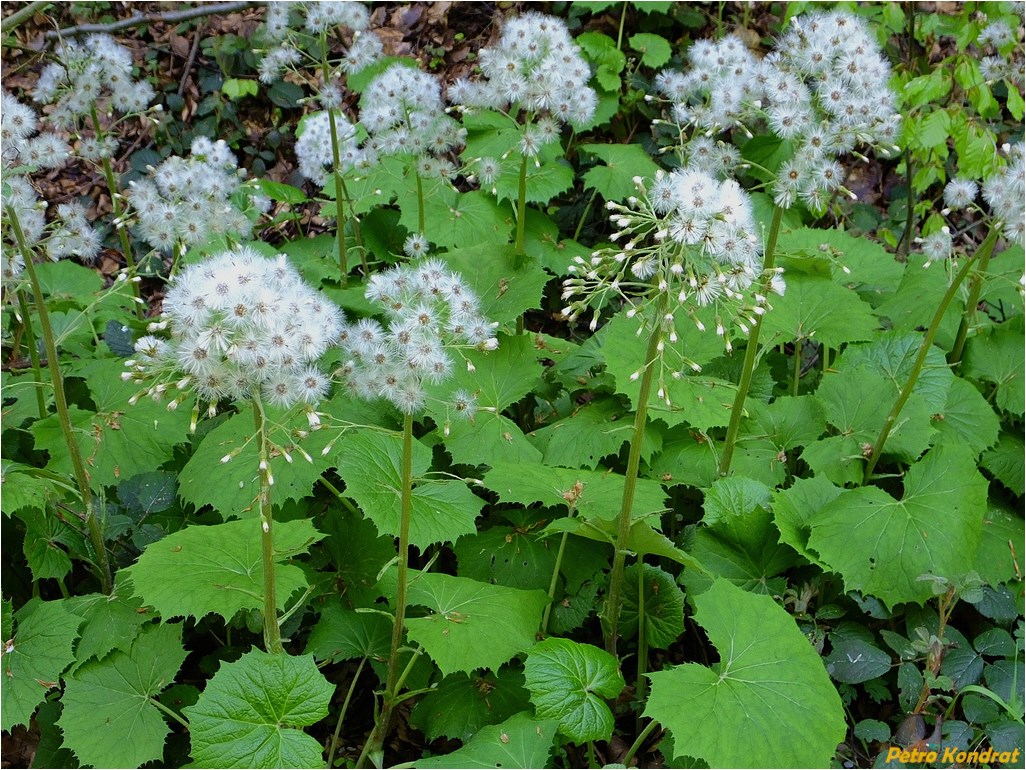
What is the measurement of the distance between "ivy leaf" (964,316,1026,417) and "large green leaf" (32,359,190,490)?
146 inches

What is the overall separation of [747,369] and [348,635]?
6.00 feet

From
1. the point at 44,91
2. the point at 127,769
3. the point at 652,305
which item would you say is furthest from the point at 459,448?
the point at 44,91

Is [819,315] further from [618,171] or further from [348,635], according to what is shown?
[348,635]

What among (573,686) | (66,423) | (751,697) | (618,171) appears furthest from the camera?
(618,171)

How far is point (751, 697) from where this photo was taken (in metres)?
2.47

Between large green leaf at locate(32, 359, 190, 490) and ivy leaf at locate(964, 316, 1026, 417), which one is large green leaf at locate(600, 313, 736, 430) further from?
large green leaf at locate(32, 359, 190, 490)

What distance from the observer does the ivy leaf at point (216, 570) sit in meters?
2.60

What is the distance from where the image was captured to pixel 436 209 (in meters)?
4.83

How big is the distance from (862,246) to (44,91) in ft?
14.6

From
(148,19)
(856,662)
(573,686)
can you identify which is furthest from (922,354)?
(148,19)

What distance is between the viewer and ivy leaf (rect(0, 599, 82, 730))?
2.82 m

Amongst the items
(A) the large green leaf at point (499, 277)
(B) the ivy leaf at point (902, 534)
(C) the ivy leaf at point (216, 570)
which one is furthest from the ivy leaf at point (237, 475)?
(B) the ivy leaf at point (902, 534)

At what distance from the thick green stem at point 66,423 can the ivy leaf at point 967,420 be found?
141 inches

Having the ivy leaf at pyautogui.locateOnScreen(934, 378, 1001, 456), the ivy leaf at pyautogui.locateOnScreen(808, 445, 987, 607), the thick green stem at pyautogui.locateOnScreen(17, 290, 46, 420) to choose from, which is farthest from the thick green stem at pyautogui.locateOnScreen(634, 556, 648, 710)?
the thick green stem at pyautogui.locateOnScreen(17, 290, 46, 420)
